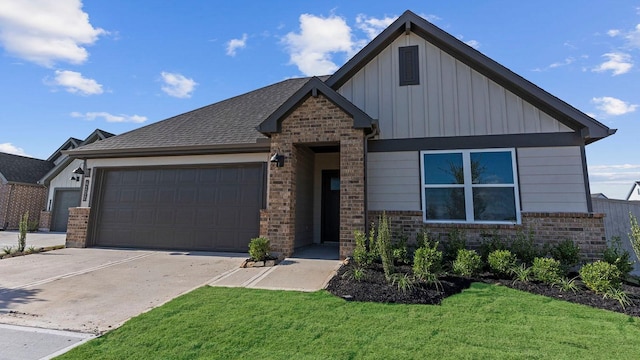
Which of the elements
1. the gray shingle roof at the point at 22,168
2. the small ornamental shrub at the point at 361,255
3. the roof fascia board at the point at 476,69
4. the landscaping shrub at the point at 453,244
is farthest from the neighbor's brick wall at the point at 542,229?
the gray shingle roof at the point at 22,168

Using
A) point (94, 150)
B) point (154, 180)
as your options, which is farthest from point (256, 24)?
point (94, 150)

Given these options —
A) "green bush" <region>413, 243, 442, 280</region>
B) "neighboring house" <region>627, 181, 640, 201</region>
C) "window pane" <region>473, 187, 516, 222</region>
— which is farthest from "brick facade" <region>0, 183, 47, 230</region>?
"neighboring house" <region>627, 181, 640, 201</region>

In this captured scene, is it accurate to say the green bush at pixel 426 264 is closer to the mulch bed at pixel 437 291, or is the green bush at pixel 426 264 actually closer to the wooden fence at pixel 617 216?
the mulch bed at pixel 437 291

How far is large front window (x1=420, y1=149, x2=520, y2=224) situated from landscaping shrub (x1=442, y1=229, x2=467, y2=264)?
0.41 m

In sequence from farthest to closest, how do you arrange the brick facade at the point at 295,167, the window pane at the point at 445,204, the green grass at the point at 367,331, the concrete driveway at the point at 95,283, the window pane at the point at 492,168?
the window pane at the point at 445,204
the window pane at the point at 492,168
the brick facade at the point at 295,167
the concrete driveway at the point at 95,283
the green grass at the point at 367,331

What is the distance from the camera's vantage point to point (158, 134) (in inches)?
420

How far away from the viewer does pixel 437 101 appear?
8188 mm

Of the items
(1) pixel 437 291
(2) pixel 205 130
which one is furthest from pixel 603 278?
(2) pixel 205 130

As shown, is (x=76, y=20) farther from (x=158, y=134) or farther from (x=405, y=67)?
(x=405, y=67)

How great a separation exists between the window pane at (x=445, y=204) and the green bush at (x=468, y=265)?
1750 mm

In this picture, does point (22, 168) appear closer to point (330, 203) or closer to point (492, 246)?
point (330, 203)

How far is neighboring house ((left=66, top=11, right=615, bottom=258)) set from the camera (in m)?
7.33

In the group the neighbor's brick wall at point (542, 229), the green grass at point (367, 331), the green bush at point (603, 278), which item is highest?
the neighbor's brick wall at point (542, 229)

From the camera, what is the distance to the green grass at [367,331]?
3.14m
